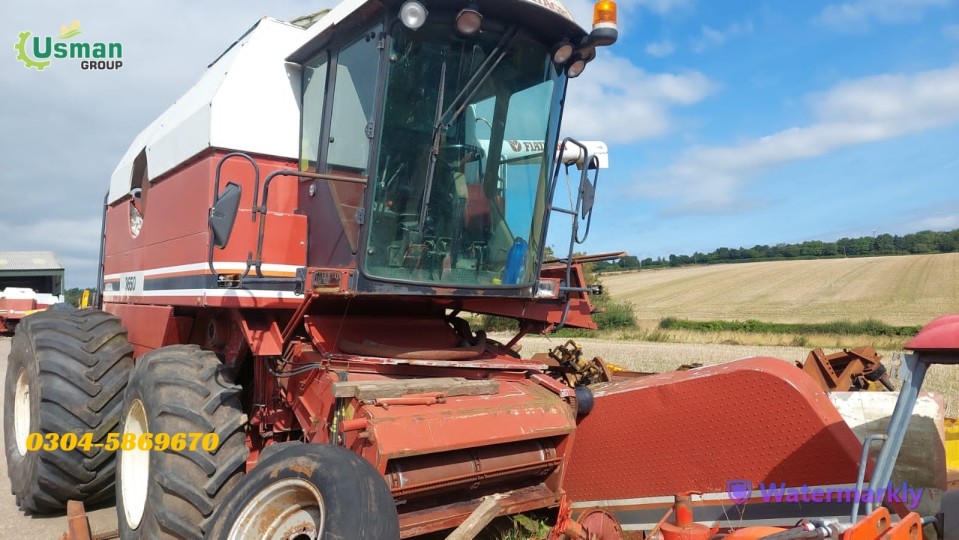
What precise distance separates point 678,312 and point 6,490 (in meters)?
30.1

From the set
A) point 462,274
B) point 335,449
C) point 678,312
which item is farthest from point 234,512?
point 678,312

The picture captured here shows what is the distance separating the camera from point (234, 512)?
2.73 meters

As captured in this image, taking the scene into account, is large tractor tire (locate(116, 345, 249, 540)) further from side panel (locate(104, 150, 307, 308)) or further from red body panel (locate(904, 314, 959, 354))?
red body panel (locate(904, 314, 959, 354))

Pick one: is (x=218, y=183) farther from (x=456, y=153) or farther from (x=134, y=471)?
(x=134, y=471)

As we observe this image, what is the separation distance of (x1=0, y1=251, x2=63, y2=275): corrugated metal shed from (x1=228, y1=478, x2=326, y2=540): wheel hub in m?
36.4

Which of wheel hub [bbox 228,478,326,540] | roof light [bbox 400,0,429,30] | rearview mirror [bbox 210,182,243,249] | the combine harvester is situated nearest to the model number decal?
the combine harvester

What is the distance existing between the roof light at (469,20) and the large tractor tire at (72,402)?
133 inches

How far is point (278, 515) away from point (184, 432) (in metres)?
0.83

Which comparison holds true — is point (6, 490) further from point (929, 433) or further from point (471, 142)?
point (929, 433)

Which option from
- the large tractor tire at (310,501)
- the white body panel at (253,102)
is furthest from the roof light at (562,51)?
the large tractor tire at (310,501)

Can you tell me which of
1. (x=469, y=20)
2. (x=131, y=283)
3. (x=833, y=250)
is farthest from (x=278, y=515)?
(x=833, y=250)

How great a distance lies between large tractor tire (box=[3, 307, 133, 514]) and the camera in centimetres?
448

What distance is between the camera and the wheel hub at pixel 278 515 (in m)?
2.70

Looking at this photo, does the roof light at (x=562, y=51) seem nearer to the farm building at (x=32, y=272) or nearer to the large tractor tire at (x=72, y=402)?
the large tractor tire at (x=72, y=402)
